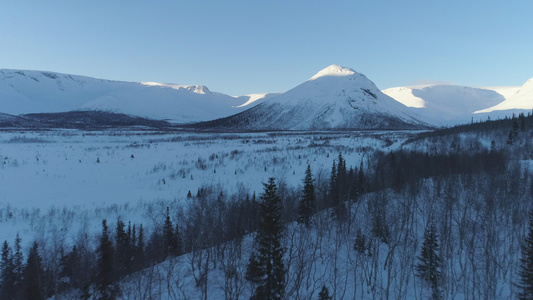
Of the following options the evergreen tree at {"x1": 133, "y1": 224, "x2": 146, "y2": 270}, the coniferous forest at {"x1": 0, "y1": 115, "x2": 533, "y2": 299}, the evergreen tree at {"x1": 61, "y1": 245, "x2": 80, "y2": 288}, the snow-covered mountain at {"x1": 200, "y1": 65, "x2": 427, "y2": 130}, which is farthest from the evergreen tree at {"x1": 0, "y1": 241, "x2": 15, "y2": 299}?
the snow-covered mountain at {"x1": 200, "y1": 65, "x2": 427, "y2": 130}

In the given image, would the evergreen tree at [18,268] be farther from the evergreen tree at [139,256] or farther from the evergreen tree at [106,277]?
the evergreen tree at [139,256]

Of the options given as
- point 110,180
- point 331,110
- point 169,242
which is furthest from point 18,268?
point 331,110

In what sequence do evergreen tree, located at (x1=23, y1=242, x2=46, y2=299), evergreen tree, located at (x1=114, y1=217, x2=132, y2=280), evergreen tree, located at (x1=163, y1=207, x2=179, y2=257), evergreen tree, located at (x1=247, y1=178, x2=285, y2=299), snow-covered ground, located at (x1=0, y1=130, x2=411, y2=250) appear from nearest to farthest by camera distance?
evergreen tree, located at (x1=247, y1=178, x2=285, y2=299) < evergreen tree, located at (x1=23, y1=242, x2=46, y2=299) < evergreen tree, located at (x1=114, y1=217, x2=132, y2=280) < evergreen tree, located at (x1=163, y1=207, x2=179, y2=257) < snow-covered ground, located at (x1=0, y1=130, x2=411, y2=250)

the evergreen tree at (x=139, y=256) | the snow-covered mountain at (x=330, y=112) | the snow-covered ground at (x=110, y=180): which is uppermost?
the snow-covered mountain at (x=330, y=112)

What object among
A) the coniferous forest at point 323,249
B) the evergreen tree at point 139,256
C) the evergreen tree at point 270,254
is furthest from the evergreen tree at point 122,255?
the evergreen tree at point 270,254

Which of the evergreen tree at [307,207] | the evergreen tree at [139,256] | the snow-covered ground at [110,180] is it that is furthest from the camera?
the snow-covered ground at [110,180]

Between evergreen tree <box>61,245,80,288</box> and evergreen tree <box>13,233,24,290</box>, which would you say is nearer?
evergreen tree <box>13,233,24,290</box>

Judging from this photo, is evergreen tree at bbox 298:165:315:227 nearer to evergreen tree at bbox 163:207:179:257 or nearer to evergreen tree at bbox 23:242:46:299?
evergreen tree at bbox 163:207:179:257
